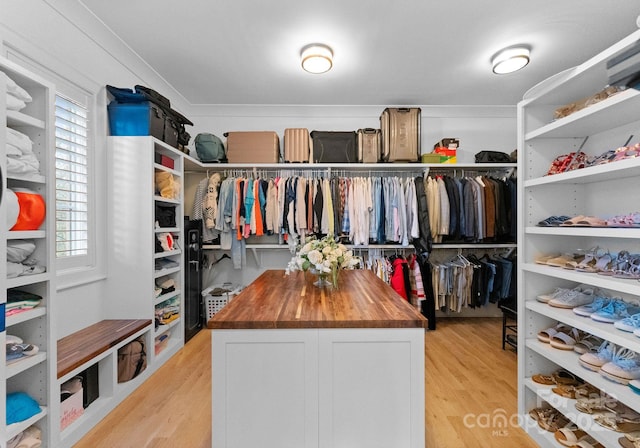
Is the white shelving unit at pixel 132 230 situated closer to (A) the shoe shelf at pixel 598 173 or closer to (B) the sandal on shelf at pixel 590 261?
(A) the shoe shelf at pixel 598 173

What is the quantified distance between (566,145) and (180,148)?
10.8 ft

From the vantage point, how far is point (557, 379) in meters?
1.67

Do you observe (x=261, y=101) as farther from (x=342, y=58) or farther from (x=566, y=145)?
(x=566, y=145)

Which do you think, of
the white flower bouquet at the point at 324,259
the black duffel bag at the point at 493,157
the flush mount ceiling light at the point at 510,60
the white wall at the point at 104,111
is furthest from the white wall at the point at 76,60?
the black duffel bag at the point at 493,157

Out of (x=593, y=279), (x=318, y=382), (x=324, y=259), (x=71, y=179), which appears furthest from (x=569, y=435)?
(x=71, y=179)

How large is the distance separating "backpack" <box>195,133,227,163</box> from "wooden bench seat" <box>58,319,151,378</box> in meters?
1.96

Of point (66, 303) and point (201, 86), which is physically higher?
point (201, 86)

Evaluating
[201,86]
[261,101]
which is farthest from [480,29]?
[201,86]

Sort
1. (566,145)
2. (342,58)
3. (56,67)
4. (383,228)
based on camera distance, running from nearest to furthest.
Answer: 1. (566,145)
2. (56,67)
3. (342,58)
4. (383,228)

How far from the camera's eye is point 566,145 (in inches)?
69.2

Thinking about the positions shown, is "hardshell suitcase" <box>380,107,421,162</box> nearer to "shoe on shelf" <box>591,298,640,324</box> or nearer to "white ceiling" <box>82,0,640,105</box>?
"white ceiling" <box>82,0,640,105</box>

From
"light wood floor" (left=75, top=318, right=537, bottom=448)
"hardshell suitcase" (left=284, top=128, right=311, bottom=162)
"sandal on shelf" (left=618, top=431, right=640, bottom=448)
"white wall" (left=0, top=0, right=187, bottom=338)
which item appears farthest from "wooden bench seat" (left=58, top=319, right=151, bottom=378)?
"sandal on shelf" (left=618, top=431, right=640, bottom=448)

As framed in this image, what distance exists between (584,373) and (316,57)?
2.78 metres

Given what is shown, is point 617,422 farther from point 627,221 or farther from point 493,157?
point 493,157
